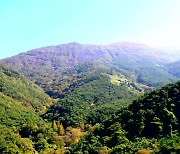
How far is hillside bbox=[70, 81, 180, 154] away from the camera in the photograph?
230ft

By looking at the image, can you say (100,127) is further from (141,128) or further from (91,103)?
(91,103)

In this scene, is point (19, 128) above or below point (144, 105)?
below

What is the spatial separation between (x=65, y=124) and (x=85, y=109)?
19791 millimetres

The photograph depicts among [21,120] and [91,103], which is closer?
[21,120]

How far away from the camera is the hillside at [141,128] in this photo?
70250mm

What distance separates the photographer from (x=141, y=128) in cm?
7788

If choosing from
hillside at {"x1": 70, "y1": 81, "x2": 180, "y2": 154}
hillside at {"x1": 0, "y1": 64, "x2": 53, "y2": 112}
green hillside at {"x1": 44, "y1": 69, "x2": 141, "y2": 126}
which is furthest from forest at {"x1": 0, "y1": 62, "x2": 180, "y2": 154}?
hillside at {"x1": 0, "y1": 64, "x2": 53, "y2": 112}

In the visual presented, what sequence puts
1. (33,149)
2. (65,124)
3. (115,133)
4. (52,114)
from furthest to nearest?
(52,114)
(65,124)
(33,149)
(115,133)

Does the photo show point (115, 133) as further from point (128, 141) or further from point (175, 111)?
point (175, 111)

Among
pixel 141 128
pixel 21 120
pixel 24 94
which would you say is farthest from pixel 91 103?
pixel 141 128

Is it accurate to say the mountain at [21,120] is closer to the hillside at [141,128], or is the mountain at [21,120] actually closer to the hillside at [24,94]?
the hillside at [24,94]

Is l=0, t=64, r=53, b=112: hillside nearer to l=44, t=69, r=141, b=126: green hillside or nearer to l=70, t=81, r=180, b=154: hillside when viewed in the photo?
l=44, t=69, r=141, b=126: green hillside

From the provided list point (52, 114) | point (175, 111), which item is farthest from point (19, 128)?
point (175, 111)

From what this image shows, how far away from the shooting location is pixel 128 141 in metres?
73.9
